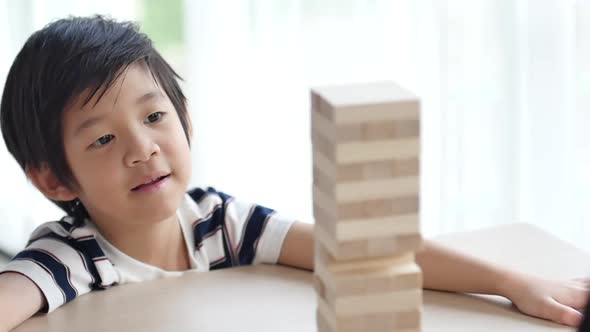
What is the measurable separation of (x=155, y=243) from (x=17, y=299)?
9.0 inches

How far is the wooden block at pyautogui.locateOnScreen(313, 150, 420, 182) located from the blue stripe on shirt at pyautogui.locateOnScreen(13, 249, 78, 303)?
49 centimetres

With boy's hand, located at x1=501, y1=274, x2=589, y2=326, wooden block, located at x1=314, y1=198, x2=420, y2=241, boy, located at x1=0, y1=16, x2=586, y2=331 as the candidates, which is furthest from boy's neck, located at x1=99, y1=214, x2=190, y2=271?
wooden block, located at x1=314, y1=198, x2=420, y2=241

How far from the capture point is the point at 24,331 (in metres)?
1.03

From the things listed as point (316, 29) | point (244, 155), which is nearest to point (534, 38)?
point (316, 29)

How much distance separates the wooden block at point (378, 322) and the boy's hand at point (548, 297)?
279 millimetres

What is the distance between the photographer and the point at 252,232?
1227 mm

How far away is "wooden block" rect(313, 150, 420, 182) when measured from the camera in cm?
70

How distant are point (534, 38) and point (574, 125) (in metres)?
0.22

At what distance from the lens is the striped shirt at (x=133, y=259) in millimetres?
1108

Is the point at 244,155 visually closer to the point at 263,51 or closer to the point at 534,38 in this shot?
the point at 263,51

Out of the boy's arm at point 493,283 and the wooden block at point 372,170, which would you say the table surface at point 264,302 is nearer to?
the boy's arm at point 493,283

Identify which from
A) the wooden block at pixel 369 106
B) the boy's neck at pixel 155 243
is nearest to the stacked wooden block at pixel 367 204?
the wooden block at pixel 369 106

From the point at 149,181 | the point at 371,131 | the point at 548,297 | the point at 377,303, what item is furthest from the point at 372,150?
the point at 149,181

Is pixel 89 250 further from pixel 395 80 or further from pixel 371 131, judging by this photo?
pixel 395 80
